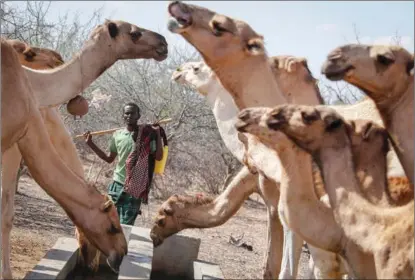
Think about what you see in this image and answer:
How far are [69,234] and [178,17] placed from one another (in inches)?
238

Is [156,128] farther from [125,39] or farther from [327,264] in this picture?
[327,264]

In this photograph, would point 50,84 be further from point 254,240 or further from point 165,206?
point 254,240

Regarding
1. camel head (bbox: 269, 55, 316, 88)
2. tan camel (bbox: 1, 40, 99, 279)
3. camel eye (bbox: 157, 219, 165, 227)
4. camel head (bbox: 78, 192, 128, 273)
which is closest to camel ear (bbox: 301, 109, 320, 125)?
camel head (bbox: 78, 192, 128, 273)

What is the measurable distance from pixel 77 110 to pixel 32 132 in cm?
202

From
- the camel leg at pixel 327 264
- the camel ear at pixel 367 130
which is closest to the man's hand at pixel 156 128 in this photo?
the camel leg at pixel 327 264

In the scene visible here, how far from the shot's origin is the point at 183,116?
17.6 metres

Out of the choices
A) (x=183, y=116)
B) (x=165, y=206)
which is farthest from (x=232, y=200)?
(x=183, y=116)

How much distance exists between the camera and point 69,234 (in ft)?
39.7

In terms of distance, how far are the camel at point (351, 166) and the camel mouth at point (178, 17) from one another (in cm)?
119

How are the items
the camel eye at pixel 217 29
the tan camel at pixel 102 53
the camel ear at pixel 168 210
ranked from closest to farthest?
the camel eye at pixel 217 29 → the tan camel at pixel 102 53 → the camel ear at pixel 168 210

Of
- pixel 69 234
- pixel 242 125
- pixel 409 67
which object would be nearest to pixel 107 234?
pixel 242 125

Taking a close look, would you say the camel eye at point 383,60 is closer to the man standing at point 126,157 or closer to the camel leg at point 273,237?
the camel leg at point 273,237

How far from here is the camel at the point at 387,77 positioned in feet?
19.5

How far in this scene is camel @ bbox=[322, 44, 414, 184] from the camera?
5953mm
